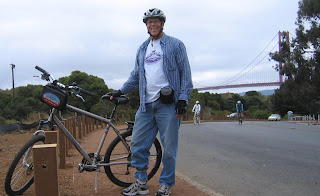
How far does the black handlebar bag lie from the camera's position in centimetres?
395

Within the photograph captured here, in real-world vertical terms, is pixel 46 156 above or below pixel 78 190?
above

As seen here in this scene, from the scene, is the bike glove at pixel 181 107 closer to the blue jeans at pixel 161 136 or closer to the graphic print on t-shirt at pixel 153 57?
the blue jeans at pixel 161 136

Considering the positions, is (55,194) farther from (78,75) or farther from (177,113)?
(78,75)

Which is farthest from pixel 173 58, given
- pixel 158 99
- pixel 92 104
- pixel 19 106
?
pixel 92 104

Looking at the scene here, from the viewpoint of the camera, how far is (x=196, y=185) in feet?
14.7

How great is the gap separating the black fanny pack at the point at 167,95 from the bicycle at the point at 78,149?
622 mm

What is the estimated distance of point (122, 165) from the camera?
4.50 metres

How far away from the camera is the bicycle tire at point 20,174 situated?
12.2 feet

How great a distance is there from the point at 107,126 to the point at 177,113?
1044 millimetres

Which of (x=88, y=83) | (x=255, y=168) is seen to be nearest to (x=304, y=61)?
(x=88, y=83)

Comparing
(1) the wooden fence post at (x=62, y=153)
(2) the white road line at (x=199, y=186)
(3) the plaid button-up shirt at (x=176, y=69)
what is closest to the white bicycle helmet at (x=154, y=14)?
(3) the plaid button-up shirt at (x=176, y=69)

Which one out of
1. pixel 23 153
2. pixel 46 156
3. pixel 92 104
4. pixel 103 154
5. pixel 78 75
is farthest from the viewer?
pixel 78 75

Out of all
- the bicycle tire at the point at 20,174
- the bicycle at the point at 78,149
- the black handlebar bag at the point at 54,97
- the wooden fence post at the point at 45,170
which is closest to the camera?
the wooden fence post at the point at 45,170

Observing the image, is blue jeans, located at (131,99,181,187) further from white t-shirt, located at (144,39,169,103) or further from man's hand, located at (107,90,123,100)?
man's hand, located at (107,90,123,100)
